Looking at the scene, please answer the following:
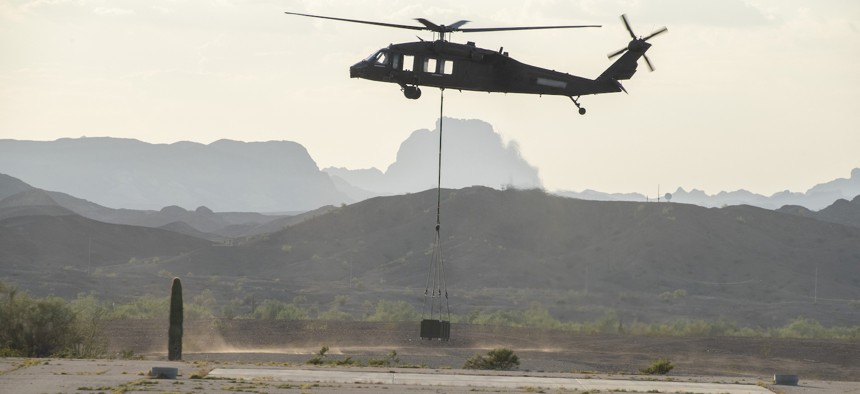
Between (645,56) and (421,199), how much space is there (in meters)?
101

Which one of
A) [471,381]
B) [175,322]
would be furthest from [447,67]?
[175,322]

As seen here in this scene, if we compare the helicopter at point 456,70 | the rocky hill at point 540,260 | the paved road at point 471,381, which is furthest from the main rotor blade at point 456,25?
the rocky hill at point 540,260

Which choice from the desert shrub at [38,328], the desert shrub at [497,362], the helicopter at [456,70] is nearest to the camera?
the helicopter at [456,70]

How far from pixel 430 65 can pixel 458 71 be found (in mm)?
855

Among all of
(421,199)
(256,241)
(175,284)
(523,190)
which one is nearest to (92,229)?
(256,241)

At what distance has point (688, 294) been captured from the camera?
103 meters

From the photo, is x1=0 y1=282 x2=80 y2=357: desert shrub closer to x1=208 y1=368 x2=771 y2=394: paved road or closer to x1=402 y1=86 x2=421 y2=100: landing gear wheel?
x1=208 y1=368 x2=771 y2=394: paved road

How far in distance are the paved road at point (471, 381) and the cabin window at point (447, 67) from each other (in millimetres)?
8453

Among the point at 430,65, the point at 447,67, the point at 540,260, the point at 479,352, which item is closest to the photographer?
the point at 430,65

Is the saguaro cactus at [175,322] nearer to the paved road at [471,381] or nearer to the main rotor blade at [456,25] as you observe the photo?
the paved road at [471,381]

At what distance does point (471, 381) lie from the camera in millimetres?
32469

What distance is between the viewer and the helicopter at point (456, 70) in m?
35.2

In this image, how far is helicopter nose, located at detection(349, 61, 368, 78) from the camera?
116 ft

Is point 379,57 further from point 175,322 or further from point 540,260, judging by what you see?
point 540,260
